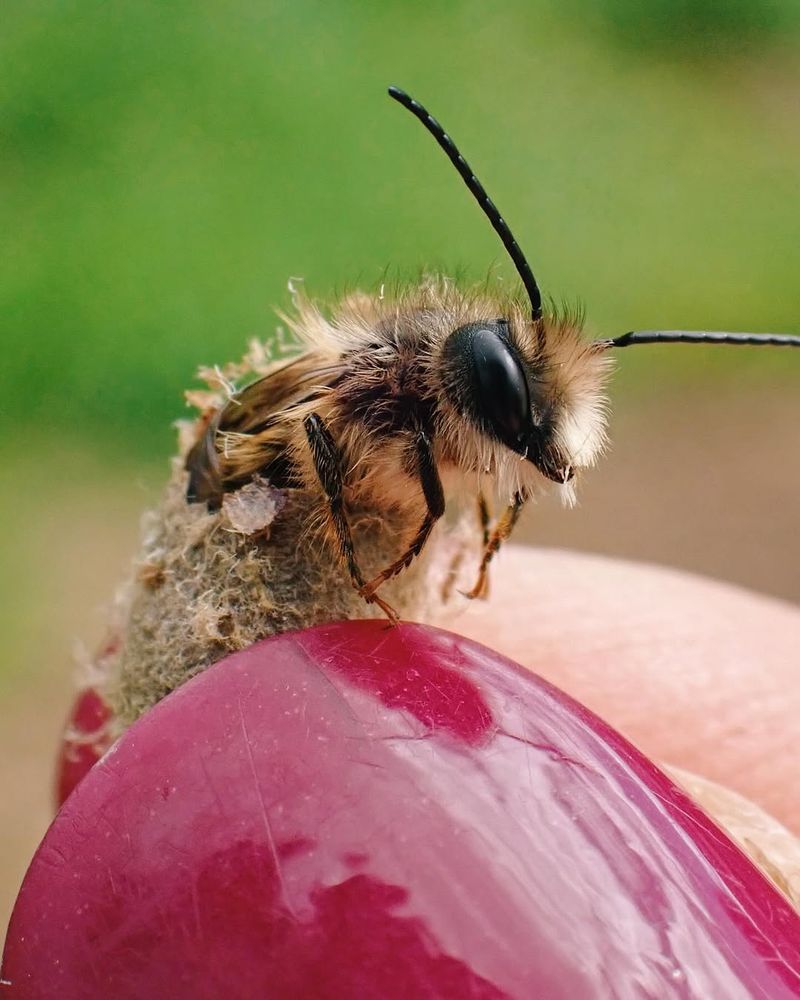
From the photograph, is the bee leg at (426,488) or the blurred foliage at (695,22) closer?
the bee leg at (426,488)

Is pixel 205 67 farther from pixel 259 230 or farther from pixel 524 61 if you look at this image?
pixel 524 61

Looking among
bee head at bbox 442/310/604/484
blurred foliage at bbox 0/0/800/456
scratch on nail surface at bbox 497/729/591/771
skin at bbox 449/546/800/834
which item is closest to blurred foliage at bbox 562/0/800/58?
blurred foliage at bbox 0/0/800/456

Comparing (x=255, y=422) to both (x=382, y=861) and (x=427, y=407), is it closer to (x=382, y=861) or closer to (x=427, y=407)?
(x=427, y=407)

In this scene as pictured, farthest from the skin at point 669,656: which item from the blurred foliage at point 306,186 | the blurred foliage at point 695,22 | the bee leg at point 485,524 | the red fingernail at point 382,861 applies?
the blurred foliage at point 695,22

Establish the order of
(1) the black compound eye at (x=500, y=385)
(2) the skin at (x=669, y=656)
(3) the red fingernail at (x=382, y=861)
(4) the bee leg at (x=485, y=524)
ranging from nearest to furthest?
(3) the red fingernail at (x=382, y=861)
(1) the black compound eye at (x=500, y=385)
(4) the bee leg at (x=485, y=524)
(2) the skin at (x=669, y=656)

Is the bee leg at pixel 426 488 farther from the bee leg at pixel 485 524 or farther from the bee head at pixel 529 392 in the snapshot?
the bee leg at pixel 485 524

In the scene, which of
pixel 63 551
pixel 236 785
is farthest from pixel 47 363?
pixel 236 785
